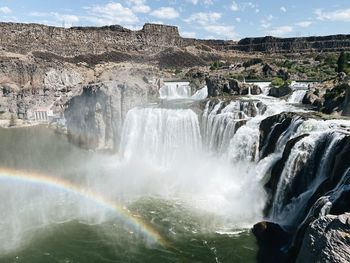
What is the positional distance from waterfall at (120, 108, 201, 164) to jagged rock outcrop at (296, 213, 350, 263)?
2451 cm

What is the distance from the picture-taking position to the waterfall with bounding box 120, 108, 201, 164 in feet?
116

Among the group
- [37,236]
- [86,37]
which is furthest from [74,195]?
[86,37]

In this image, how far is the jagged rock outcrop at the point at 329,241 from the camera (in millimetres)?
9586

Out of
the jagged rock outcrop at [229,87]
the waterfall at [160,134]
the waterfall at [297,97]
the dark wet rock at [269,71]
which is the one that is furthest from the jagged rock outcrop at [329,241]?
the dark wet rock at [269,71]

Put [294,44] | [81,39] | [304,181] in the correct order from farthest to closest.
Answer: [294,44], [81,39], [304,181]

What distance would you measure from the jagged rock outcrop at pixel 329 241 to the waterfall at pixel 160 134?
24.5m

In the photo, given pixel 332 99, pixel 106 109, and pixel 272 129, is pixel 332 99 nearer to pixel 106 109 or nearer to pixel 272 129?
pixel 272 129

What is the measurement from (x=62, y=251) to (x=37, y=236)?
235 centimetres

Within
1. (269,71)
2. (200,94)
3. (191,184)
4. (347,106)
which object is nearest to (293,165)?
(191,184)

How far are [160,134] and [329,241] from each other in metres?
27.5

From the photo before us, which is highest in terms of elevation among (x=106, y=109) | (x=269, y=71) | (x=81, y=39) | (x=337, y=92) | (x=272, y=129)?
(x=81, y=39)

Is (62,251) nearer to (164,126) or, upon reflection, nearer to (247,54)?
(164,126)

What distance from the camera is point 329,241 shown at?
32.2ft

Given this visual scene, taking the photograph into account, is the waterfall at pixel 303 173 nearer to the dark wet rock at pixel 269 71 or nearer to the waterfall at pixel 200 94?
the waterfall at pixel 200 94
